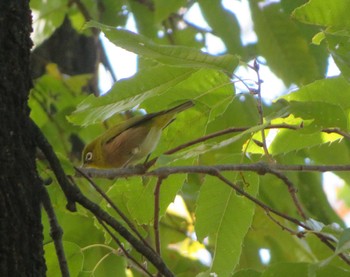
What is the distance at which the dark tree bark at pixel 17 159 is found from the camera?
5.15ft

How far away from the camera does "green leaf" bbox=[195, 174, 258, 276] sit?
7.44ft

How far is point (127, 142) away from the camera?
392 centimetres

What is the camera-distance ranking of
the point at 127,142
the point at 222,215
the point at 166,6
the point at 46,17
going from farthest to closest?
the point at 46,17 → the point at 127,142 → the point at 166,6 → the point at 222,215

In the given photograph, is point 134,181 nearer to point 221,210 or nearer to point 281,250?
point 221,210

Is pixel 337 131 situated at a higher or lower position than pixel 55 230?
higher

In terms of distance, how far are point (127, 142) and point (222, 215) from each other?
5.47ft

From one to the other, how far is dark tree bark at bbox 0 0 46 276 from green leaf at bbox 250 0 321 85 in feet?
4.67

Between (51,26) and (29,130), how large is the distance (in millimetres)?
2542

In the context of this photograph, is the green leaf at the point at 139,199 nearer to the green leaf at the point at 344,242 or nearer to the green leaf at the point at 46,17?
the green leaf at the point at 344,242

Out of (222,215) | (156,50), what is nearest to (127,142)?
(222,215)

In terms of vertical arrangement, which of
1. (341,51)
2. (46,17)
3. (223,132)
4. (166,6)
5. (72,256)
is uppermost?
(46,17)

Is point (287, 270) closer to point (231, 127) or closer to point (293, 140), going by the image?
point (293, 140)

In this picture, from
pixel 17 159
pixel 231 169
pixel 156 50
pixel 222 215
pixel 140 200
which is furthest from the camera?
pixel 140 200

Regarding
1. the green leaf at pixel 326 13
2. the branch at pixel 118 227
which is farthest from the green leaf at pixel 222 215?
the green leaf at pixel 326 13
